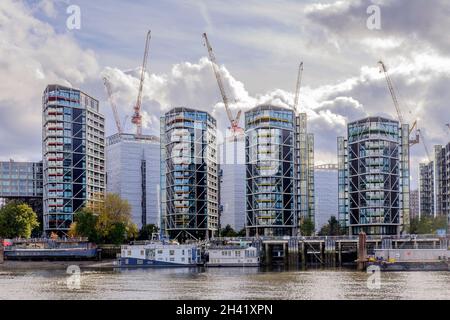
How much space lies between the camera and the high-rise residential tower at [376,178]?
514 feet

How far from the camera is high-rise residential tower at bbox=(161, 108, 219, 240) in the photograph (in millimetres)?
169375

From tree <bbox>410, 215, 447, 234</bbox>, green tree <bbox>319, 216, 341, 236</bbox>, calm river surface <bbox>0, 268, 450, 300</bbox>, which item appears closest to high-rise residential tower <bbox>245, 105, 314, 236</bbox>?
green tree <bbox>319, 216, 341, 236</bbox>

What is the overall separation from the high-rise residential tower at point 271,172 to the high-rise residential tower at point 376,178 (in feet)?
44.5

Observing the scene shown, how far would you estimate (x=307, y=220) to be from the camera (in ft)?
536

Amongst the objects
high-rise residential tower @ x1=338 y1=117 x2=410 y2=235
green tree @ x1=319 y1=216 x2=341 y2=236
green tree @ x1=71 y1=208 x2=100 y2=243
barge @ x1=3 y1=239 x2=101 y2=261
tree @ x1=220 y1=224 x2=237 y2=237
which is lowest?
barge @ x1=3 y1=239 x2=101 y2=261

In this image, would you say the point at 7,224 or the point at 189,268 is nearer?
the point at 189,268

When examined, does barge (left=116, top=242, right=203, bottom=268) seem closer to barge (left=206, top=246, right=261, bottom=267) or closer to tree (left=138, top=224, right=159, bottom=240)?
barge (left=206, top=246, right=261, bottom=267)

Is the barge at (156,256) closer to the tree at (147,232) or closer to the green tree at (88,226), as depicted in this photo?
the green tree at (88,226)

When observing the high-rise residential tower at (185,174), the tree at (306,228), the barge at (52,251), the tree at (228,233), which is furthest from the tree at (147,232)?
the tree at (306,228)

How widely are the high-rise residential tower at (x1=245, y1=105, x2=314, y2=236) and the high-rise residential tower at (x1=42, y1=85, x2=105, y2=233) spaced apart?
3717 cm

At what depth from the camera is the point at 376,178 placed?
157 metres
